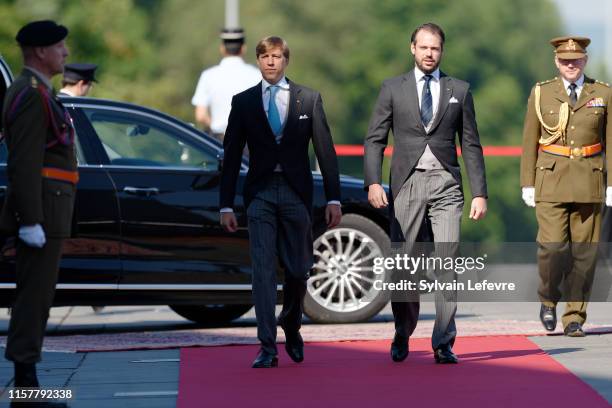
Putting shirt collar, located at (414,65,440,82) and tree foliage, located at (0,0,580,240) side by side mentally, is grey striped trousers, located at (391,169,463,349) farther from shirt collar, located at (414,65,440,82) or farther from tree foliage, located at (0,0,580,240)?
tree foliage, located at (0,0,580,240)

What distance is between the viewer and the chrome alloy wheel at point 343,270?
12.5 m

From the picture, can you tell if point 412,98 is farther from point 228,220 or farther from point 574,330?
point 574,330

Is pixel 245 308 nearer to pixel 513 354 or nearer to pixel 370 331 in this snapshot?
pixel 370 331

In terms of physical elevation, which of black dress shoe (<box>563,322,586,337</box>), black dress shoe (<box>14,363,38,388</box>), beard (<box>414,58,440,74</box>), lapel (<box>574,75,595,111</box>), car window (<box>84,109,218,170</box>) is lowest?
black dress shoe (<box>563,322,586,337</box>)

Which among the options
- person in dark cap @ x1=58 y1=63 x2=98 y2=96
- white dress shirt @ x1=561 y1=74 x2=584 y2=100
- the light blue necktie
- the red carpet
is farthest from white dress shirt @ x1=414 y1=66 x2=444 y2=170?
person in dark cap @ x1=58 y1=63 x2=98 y2=96

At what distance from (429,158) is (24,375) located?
9.71 ft

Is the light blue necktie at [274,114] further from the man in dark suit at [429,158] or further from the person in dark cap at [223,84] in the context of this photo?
the person in dark cap at [223,84]

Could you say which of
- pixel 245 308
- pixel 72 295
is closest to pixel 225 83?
pixel 245 308

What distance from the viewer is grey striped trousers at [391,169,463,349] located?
9508 mm

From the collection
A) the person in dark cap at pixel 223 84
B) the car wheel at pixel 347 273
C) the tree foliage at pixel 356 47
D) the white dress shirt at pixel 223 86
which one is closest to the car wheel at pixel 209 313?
the car wheel at pixel 347 273

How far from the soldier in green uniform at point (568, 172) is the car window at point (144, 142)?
2.47m

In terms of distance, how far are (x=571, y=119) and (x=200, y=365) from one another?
3.19 meters

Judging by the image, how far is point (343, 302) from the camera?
41.3ft

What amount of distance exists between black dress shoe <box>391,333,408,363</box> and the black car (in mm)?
1779
